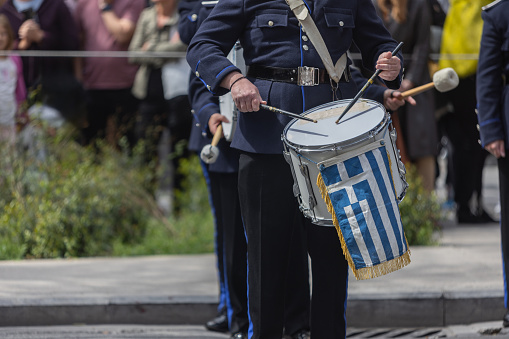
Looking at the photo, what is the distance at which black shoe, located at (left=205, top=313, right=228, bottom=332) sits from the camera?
5.46m

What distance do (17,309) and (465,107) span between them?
16.1 feet

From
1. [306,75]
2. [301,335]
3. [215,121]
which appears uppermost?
[306,75]

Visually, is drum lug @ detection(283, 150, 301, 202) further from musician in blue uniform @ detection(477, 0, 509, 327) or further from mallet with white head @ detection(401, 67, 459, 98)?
musician in blue uniform @ detection(477, 0, 509, 327)

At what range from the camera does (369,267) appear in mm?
3645

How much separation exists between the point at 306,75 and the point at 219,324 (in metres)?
2.04

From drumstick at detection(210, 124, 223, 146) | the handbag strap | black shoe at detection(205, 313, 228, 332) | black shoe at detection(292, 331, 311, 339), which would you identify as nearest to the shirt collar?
black shoe at detection(205, 313, 228, 332)

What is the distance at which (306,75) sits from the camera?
3943mm

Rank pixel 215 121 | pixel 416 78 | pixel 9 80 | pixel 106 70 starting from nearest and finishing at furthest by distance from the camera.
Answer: pixel 215 121 < pixel 416 78 < pixel 9 80 < pixel 106 70

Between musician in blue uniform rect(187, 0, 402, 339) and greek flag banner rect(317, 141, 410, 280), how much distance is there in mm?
276

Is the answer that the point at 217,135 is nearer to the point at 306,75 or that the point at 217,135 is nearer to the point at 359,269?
the point at 306,75

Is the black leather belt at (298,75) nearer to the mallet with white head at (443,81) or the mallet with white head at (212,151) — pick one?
the mallet with white head at (443,81)

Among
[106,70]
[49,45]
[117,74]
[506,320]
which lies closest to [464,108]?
[117,74]

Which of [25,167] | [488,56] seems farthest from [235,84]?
[25,167]

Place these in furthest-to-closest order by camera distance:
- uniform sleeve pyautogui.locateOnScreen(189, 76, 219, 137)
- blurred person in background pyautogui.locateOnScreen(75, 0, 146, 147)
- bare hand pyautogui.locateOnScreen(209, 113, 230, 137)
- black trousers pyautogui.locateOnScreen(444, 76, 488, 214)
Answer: blurred person in background pyautogui.locateOnScreen(75, 0, 146, 147)
black trousers pyautogui.locateOnScreen(444, 76, 488, 214)
uniform sleeve pyautogui.locateOnScreen(189, 76, 219, 137)
bare hand pyautogui.locateOnScreen(209, 113, 230, 137)
